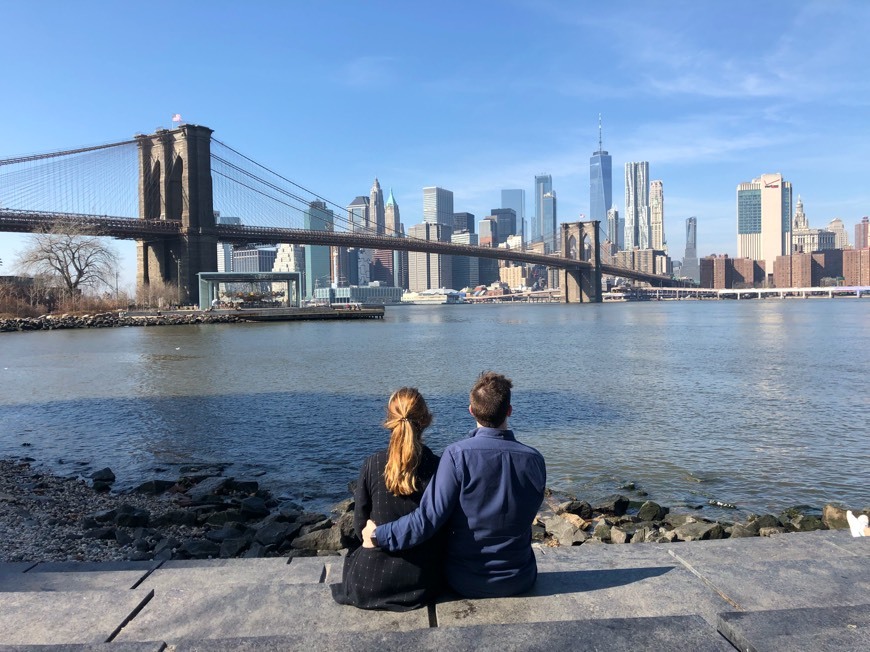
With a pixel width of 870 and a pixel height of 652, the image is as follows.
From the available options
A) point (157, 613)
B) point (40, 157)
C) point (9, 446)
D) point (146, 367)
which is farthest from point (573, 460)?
point (40, 157)

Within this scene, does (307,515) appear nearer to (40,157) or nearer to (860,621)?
(860,621)

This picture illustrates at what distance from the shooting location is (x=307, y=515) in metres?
7.61

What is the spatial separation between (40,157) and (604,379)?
6015 centimetres

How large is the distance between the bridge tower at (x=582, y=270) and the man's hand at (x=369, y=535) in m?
110

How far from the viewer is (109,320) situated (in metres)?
50.2

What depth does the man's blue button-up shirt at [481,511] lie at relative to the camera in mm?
2982

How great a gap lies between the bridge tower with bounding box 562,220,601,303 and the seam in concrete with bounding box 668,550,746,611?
109 m

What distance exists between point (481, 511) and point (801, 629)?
1.27 m

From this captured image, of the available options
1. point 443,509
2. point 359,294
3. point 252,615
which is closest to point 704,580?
point 443,509

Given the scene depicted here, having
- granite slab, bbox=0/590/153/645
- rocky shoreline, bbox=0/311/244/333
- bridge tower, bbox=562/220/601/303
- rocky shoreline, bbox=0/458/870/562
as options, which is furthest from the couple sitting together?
bridge tower, bbox=562/220/601/303

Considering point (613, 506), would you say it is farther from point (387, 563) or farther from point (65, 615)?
point (65, 615)

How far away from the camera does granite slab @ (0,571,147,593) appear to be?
3689 millimetres

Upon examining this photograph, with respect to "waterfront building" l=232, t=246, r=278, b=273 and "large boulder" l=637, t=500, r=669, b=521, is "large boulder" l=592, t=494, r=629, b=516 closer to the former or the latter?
"large boulder" l=637, t=500, r=669, b=521

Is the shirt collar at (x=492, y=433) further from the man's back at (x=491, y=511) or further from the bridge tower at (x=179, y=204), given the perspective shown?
the bridge tower at (x=179, y=204)
